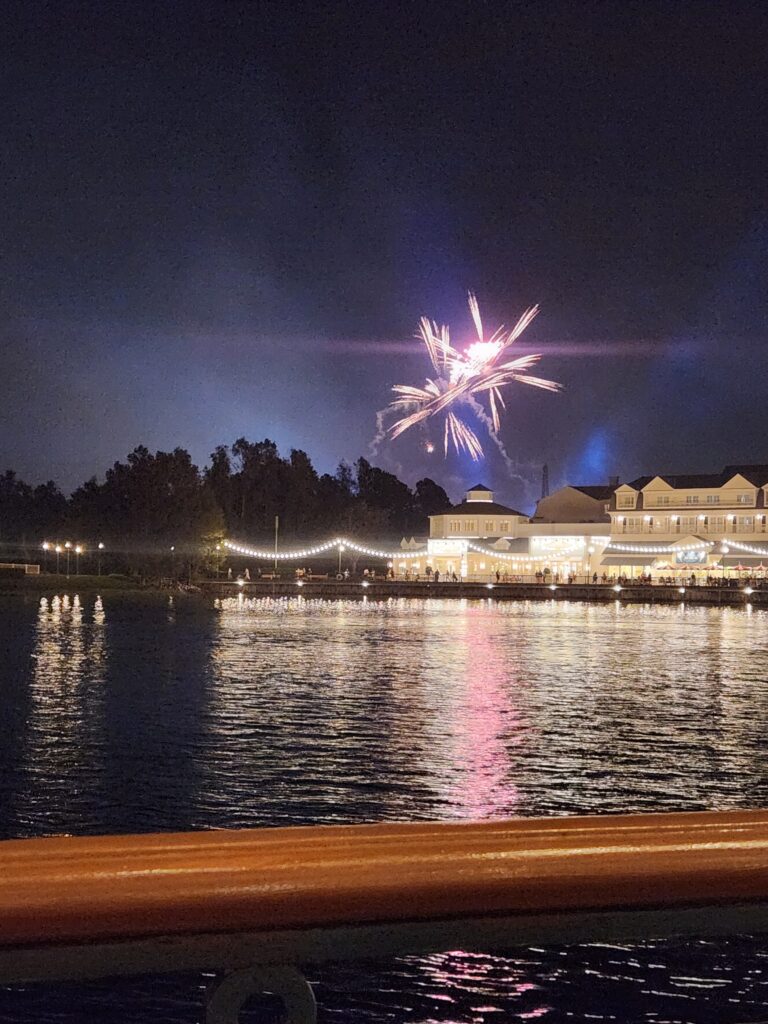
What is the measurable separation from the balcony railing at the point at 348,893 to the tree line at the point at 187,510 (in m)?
92.7

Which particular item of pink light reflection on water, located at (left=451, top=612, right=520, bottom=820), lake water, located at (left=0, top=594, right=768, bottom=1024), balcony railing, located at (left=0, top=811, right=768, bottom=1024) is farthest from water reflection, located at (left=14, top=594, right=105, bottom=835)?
balcony railing, located at (left=0, top=811, right=768, bottom=1024)

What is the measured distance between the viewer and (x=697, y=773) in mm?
17375

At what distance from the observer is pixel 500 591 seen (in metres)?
78.3

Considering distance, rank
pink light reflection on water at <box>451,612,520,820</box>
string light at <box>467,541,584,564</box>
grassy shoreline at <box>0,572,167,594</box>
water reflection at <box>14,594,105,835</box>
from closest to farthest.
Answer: water reflection at <box>14,594,105,835</box>
pink light reflection on water at <box>451,612,520,820</box>
string light at <box>467,541,584,564</box>
grassy shoreline at <box>0,572,167,594</box>

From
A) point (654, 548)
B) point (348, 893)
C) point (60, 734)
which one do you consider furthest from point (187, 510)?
point (348, 893)

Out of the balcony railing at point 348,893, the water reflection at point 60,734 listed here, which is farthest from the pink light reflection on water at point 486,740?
the balcony railing at point 348,893

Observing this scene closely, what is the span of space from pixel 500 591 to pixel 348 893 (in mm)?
77741

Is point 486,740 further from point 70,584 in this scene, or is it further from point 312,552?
point 312,552

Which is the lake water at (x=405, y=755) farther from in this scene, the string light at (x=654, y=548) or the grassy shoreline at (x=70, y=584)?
the grassy shoreline at (x=70, y=584)

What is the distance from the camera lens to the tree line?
93.3 meters

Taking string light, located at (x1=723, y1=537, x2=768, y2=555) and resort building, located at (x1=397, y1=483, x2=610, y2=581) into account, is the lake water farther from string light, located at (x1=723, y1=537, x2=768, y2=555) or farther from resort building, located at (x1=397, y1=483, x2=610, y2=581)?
resort building, located at (x1=397, y1=483, x2=610, y2=581)

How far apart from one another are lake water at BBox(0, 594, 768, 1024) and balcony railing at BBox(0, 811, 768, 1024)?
1.41 meters

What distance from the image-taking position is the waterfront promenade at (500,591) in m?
71.9

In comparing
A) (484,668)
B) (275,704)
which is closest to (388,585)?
(484,668)
